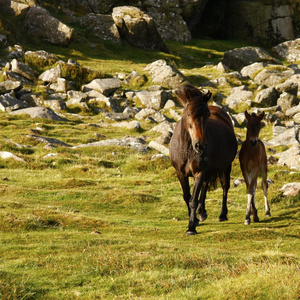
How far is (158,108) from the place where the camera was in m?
40.7

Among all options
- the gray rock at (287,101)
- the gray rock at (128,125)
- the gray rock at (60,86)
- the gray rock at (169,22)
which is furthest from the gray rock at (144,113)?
the gray rock at (169,22)

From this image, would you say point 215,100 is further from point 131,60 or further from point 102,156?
point 102,156

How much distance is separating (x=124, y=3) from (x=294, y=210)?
211ft

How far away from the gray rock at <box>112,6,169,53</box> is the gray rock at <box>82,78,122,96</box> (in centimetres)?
1991

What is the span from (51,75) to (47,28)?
13.5m

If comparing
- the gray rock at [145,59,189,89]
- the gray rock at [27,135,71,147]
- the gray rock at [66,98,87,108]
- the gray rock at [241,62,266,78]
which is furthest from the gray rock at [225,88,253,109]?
the gray rock at [27,135,71,147]

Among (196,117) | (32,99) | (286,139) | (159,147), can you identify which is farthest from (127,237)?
(32,99)

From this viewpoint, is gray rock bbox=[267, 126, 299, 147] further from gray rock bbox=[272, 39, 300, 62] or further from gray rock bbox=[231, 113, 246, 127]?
gray rock bbox=[272, 39, 300, 62]

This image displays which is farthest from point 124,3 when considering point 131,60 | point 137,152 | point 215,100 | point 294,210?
point 294,210

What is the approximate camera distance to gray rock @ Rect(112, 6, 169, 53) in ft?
201

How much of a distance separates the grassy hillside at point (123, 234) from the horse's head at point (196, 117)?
256cm

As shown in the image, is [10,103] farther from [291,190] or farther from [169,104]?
[291,190]

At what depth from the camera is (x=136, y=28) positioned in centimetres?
6112

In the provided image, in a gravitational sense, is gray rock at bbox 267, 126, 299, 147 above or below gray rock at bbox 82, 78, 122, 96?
below
